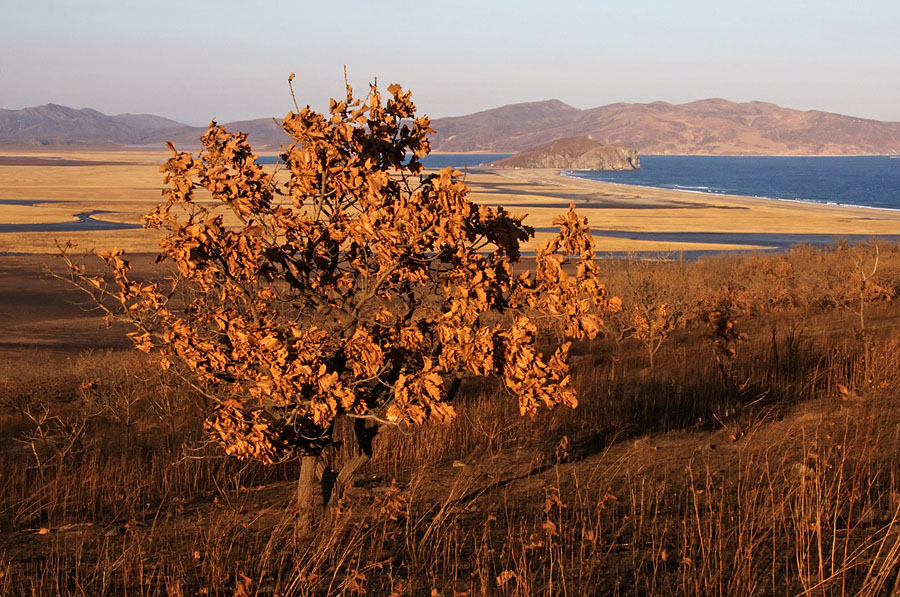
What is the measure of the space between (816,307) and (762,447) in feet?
47.4

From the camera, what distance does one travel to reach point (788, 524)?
16.0ft

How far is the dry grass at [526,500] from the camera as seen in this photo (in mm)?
4340

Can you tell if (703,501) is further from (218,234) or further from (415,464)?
(218,234)

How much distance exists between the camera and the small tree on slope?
4219 millimetres

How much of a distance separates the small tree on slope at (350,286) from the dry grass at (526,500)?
2.35ft

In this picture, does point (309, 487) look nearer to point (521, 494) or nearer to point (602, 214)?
point (521, 494)

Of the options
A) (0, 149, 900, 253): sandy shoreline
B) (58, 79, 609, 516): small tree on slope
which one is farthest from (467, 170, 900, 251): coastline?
(58, 79, 609, 516): small tree on slope

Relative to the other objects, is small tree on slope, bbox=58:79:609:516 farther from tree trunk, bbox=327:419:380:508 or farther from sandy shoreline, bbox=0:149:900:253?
sandy shoreline, bbox=0:149:900:253

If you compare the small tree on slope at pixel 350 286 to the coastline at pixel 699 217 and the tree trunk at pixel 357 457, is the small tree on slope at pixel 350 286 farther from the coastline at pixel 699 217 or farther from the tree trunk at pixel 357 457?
the coastline at pixel 699 217

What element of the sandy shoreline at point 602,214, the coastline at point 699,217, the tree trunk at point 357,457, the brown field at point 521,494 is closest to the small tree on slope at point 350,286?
the tree trunk at point 357,457

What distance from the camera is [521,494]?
5906 millimetres

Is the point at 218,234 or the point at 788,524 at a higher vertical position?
the point at 218,234

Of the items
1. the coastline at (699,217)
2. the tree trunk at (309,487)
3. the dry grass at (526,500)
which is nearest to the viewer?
the dry grass at (526,500)

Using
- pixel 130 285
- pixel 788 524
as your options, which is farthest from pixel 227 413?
pixel 788 524
